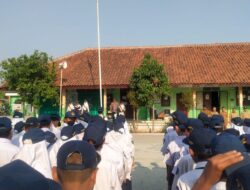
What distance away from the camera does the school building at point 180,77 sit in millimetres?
22406

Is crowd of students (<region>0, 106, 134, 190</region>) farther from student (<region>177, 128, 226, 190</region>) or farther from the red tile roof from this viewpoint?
the red tile roof

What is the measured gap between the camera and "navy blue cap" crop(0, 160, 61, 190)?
1.11 meters

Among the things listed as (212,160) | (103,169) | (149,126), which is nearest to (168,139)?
(103,169)

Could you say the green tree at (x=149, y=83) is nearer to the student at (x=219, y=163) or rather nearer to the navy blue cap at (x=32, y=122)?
the navy blue cap at (x=32, y=122)

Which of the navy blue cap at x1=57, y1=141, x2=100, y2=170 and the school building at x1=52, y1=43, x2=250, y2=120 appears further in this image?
the school building at x1=52, y1=43, x2=250, y2=120

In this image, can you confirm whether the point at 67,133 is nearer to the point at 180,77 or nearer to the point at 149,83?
the point at 149,83

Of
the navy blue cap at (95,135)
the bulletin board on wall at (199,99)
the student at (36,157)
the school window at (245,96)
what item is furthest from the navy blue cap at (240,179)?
the school window at (245,96)

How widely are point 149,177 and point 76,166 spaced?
23.5ft

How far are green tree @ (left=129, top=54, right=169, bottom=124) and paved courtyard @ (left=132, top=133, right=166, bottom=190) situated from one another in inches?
193

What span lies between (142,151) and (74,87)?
1043cm

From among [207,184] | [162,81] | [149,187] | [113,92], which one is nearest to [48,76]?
[113,92]

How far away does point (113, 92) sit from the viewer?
964 inches

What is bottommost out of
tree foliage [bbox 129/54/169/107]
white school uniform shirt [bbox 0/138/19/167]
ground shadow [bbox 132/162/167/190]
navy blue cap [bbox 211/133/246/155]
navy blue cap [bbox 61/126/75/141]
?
ground shadow [bbox 132/162/167/190]

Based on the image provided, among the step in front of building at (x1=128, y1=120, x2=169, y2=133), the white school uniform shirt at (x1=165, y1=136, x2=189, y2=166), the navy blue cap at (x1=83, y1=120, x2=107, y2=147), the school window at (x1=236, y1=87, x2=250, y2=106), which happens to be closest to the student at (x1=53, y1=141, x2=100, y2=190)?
the navy blue cap at (x1=83, y1=120, x2=107, y2=147)
